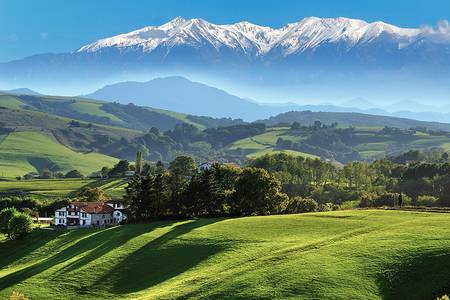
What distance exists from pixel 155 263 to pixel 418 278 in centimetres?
3431

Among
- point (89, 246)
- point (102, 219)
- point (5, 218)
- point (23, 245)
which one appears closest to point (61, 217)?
point (102, 219)

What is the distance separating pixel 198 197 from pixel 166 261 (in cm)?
3277

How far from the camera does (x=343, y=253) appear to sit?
213 feet

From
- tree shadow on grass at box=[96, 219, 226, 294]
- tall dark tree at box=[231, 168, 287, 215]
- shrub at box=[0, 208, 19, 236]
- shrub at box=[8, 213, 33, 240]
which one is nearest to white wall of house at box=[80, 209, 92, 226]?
shrub at box=[0, 208, 19, 236]

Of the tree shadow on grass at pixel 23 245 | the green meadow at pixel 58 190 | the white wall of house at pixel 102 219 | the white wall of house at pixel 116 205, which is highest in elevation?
the white wall of house at pixel 116 205

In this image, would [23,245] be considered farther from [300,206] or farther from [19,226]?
[300,206]

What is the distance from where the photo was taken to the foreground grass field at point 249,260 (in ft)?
188

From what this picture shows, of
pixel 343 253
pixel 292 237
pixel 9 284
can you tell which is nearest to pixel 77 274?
pixel 9 284

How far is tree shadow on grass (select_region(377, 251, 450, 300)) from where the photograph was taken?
5353 cm

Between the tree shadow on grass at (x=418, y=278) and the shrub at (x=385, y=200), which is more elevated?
the shrub at (x=385, y=200)

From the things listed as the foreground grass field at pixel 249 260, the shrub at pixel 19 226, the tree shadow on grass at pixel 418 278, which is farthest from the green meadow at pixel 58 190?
the tree shadow on grass at pixel 418 278

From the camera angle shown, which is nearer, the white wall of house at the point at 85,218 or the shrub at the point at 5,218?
the shrub at the point at 5,218

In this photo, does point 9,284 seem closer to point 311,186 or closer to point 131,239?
point 131,239

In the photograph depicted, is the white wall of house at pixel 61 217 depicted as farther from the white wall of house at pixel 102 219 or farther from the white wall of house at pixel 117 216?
the white wall of house at pixel 117 216
